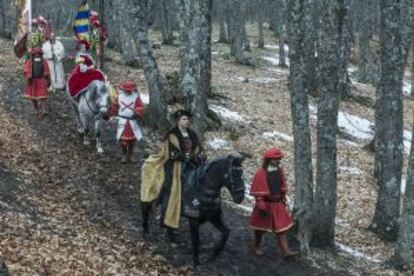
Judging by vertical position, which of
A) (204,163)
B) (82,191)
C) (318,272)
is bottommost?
(318,272)

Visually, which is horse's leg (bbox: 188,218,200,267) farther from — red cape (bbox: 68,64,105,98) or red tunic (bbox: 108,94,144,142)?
red cape (bbox: 68,64,105,98)

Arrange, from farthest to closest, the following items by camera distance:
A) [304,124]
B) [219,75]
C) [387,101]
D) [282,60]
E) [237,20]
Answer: [282,60] → [237,20] → [219,75] → [387,101] → [304,124]

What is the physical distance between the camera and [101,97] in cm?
1484

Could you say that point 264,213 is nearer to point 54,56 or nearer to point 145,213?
point 145,213

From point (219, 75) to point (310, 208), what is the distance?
18336 millimetres

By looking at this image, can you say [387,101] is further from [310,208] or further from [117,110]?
[117,110]

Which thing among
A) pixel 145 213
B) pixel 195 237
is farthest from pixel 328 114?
pixel 145 213

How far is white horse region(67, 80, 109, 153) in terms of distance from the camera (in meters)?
14.8

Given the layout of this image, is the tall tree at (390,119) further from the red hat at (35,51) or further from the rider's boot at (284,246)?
the red hat at (35,51)

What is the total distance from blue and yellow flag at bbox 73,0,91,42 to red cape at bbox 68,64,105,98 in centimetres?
719

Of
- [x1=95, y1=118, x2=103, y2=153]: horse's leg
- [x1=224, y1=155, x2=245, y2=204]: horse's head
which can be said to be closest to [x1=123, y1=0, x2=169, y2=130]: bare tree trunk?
[x1=95, y1=118, x2=103, y2=153]: horse's leg

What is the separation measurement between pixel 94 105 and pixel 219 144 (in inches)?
176

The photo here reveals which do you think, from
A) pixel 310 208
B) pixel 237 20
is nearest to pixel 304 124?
pixel 310 208

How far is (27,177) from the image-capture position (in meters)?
13.0
